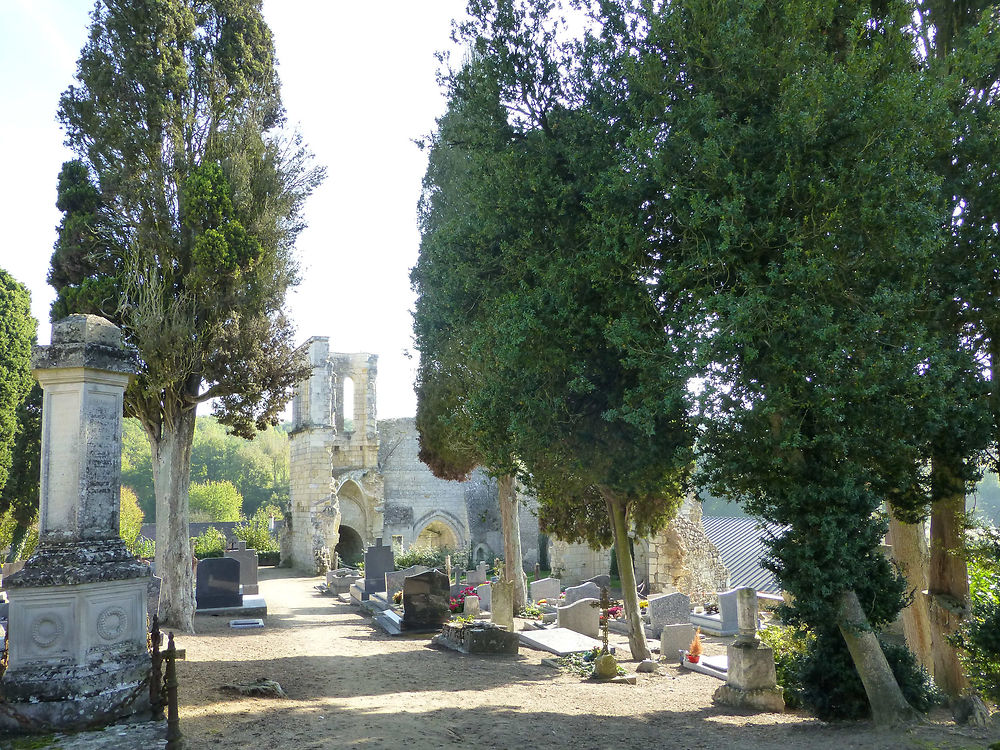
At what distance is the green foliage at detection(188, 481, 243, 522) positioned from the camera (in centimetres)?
4603

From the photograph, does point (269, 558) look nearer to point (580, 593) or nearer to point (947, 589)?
point (580, 593)

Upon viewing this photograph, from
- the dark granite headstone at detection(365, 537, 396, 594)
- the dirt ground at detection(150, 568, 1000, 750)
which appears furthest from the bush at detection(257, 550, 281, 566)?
the dirt ground at detection(150, 568, 1000, 750)

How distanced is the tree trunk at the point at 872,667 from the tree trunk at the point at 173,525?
9.52 meters

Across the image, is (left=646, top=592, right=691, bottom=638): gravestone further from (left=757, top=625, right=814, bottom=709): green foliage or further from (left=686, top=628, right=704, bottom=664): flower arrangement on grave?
(left=757, top=625, right=814, bottom=709): green foliage

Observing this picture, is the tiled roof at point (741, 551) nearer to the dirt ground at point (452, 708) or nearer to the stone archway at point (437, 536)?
the dirt ground at point (452, 708)

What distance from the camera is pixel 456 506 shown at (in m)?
32.7

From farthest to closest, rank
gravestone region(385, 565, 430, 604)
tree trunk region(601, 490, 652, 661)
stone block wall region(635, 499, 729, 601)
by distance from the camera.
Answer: stone block wall region(635, 499, 729, 601) < gravestone region(385, 565, 430, 604) < tree trunk region(601, 490, 652, 661)

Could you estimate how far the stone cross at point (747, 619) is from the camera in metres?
8.55

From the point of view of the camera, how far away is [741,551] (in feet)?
84.1

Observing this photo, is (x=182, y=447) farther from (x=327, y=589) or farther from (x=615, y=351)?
(x=327, y=589)

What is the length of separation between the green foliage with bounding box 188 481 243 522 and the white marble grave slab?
3685cm

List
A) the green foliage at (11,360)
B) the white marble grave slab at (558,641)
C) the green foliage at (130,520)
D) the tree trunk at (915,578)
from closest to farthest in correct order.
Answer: the tree trunk at (915,578), the white marble grave slab at (558,641), the green foliage at (11,360), the green foliage at (130,520)

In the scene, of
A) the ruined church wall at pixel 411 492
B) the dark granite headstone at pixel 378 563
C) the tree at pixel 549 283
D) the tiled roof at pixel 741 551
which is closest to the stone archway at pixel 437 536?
the ruined church wall at pixel 411 492

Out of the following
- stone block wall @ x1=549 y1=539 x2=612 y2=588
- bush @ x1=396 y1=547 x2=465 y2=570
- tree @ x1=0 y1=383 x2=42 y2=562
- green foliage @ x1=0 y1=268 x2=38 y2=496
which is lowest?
stone block wall @ x1=549 y1=539 x2=612 y2=588
